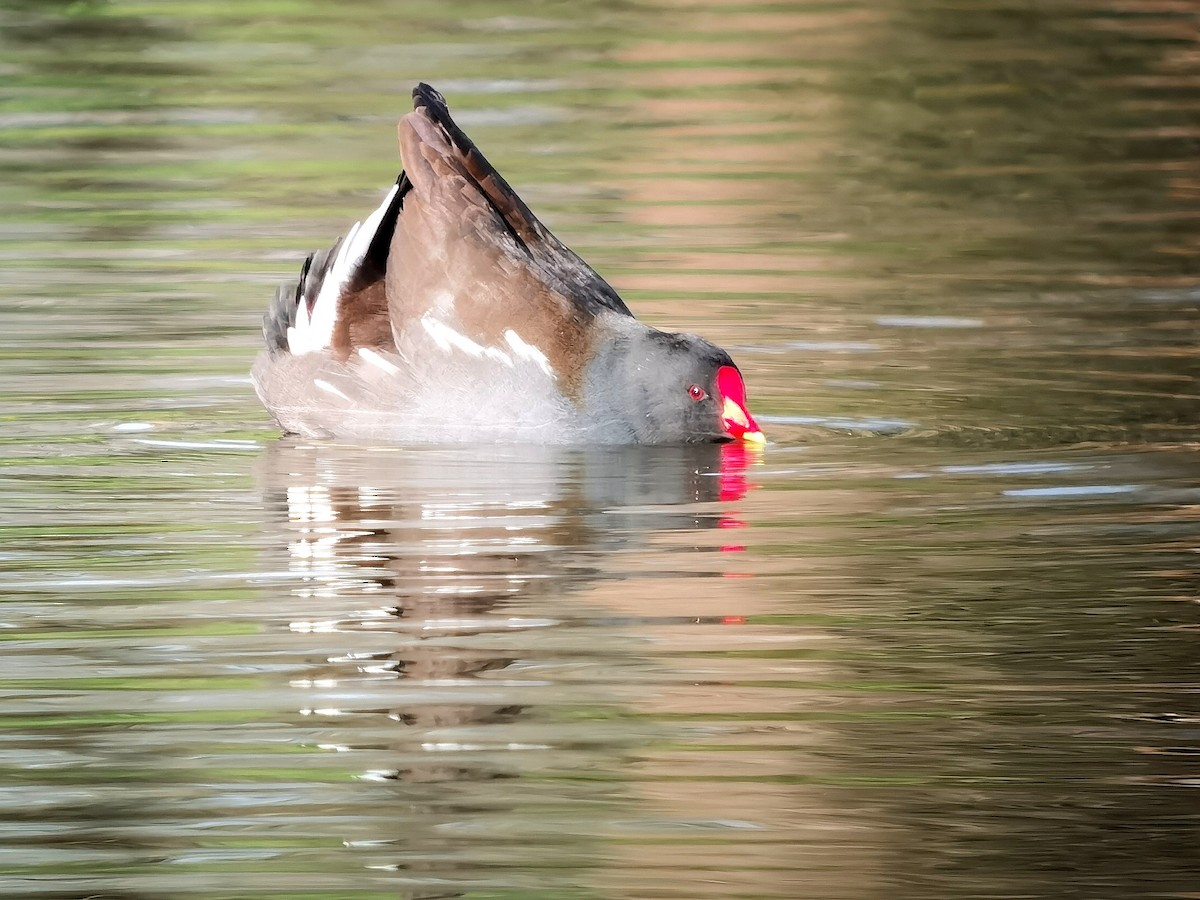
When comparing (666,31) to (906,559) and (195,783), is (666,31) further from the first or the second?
(195,783)

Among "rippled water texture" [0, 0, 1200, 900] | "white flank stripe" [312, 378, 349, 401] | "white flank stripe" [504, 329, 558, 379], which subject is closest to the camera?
"rippled water texture" [0, 0, 1200, 900]

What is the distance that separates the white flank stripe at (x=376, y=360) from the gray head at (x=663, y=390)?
645 mm

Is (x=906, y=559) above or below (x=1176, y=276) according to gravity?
below

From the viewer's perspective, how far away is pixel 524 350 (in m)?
7.89

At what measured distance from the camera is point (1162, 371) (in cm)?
905

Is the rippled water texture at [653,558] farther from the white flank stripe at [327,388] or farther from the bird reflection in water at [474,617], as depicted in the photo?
the white flank stripe at [327,388]

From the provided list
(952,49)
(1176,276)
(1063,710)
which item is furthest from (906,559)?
(952,49)

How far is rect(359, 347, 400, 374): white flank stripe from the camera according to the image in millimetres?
8180

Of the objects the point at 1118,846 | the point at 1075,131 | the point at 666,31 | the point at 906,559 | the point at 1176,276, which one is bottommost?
the point at 1118,846

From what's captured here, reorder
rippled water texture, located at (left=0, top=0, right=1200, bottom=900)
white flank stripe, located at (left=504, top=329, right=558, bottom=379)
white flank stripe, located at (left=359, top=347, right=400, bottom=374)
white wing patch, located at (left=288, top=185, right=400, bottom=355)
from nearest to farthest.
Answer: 1. rippled water texture, located at (left=0, top=0, right=1200, bottom=900)
2. white flank stripe, located at (left=504, top=329, right=558, bottom=379)
3. white flank stripe, located at (left=359, top=347, right=400, bottom=374)
4. white wing patch, located at (left=288, top=185, right=400, bottom=355)

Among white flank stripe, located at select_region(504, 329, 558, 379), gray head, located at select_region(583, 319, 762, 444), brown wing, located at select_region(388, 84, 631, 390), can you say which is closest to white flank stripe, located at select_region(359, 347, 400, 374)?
brown wing, located at select_region(388, 84, 631, 390)

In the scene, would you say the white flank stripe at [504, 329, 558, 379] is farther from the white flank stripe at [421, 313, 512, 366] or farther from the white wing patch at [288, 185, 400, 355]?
the white wing patch at [288, 185, 400, 355]

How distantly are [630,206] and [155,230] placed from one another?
7.29 feet

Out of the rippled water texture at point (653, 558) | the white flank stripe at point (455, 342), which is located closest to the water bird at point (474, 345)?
the white flank stripe at point (455, 342)
